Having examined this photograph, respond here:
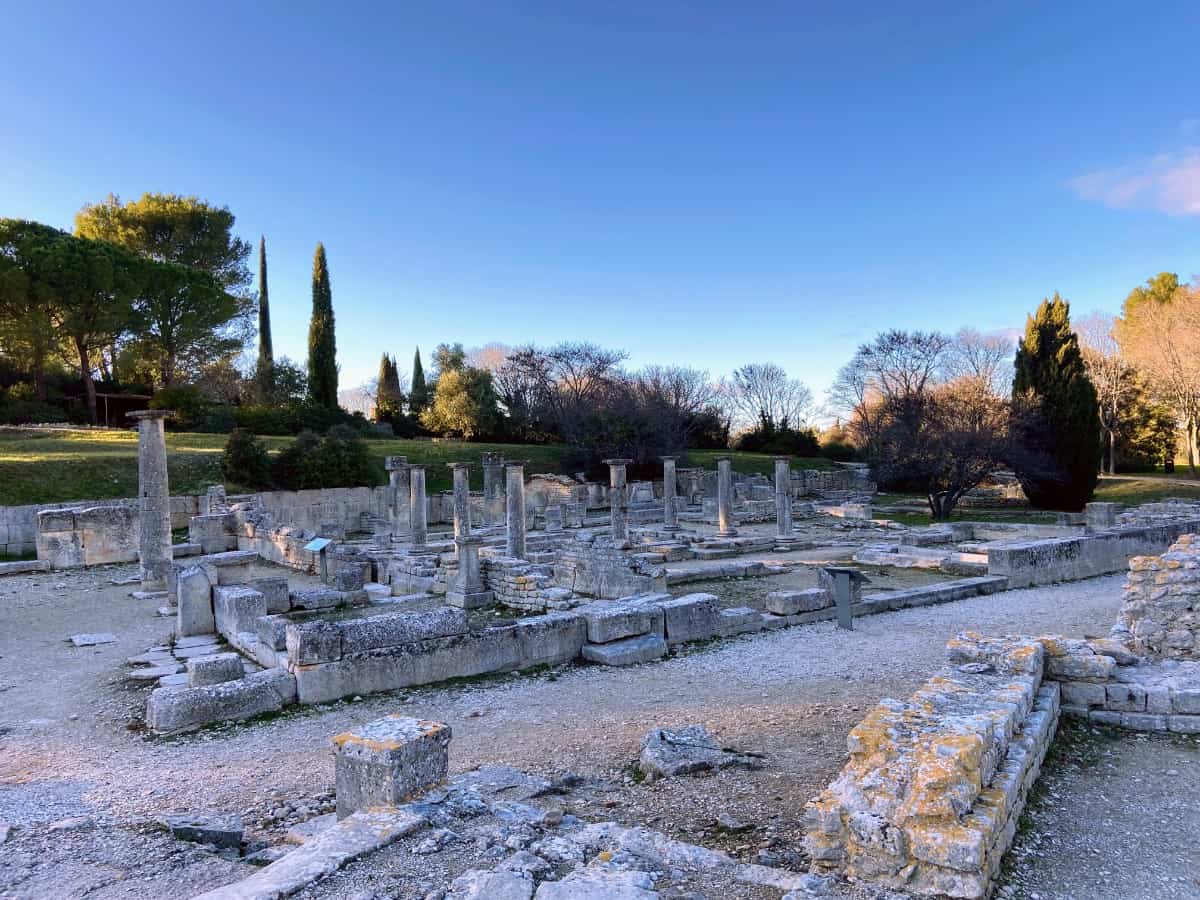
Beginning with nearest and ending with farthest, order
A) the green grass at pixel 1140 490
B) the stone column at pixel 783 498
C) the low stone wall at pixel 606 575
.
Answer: the low stone wall at pixel 606 575, the stone column at pixel 783 498, the green grass at pixel 1140 490

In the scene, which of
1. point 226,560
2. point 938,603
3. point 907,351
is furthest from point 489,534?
point 907,351

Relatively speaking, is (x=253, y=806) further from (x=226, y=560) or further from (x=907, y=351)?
(x=907, y=351)

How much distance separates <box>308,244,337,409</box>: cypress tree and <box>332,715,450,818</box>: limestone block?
4522 cm

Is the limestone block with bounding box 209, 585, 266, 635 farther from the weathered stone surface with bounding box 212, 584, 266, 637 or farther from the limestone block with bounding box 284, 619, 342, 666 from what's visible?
the limestone block with bounding box 284, 619, 342, 666

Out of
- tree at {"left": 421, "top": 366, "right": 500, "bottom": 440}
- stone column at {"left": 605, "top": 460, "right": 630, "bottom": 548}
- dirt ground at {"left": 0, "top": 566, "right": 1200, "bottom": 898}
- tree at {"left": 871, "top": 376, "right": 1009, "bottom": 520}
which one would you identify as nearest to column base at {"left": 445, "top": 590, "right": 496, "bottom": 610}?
dirt ground at {"left": 0, "top": 566, "right": 1200, "bottom": 898}

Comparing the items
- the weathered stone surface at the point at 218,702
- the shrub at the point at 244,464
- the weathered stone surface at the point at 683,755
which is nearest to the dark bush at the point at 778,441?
the shrub at the point at 244,464

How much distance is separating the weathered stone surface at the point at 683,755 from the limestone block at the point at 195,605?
8199mm

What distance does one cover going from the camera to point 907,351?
45.7m

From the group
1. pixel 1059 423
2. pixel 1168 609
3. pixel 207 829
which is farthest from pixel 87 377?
pixel 1059 423

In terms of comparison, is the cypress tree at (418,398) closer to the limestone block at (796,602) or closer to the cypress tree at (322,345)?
the cypress tree at (322,345)

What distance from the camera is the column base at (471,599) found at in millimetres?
13078

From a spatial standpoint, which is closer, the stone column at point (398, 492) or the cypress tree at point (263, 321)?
the stone column at point (398, 492)

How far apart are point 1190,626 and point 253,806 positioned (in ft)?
29.8

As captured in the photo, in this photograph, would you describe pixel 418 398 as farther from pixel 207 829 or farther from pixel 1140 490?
pixel 207 829
